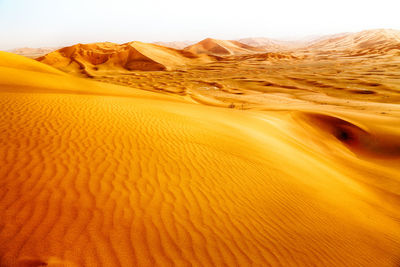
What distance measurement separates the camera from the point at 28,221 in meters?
2.20

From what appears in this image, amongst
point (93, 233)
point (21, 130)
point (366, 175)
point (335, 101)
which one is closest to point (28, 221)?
point (93, 233)

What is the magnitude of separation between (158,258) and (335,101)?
18.1 meters

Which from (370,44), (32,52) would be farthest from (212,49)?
(32,52)

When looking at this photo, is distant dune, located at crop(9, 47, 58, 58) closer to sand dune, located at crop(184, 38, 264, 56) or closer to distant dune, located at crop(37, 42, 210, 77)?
distant dune, located at crop(37, 42, 210, 77)

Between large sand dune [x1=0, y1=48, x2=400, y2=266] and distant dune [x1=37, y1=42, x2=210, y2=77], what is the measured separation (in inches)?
1275

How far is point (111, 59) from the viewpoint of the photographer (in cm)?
3947

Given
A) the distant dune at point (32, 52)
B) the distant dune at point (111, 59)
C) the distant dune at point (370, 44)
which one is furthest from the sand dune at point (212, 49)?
the distant dune at point (32, 52)

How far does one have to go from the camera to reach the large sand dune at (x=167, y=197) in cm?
219

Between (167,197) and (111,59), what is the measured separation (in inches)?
1617

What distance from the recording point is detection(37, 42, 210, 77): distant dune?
36.4 metres

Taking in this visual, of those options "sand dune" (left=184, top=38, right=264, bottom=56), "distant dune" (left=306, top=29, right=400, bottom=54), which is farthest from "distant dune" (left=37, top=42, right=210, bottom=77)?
"distant dune" (left=306, top=29, right=400, bottom=54)

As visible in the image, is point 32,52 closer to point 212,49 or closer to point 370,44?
point 212,49

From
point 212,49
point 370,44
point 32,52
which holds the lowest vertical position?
point 32,52

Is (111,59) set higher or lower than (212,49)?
lower
